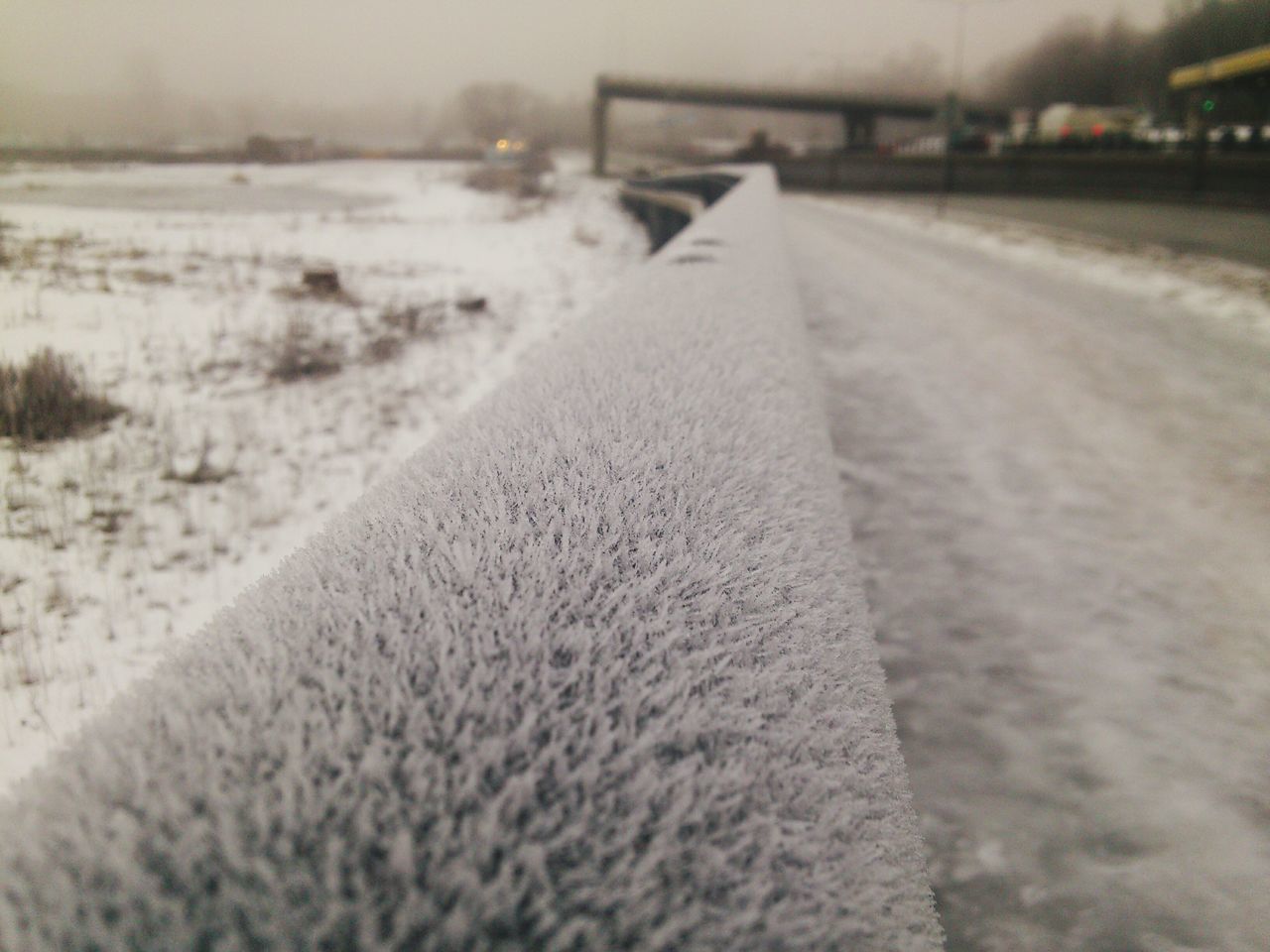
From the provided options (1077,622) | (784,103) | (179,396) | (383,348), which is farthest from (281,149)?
(784,103)

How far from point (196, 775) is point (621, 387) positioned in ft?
3.66

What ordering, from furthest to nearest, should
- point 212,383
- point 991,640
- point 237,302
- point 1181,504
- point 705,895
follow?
point 237,302 → point 212,383 → point 1181,504 → point 991,640 → point 705,895

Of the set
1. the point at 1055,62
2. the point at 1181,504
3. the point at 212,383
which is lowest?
the point at 1181,504

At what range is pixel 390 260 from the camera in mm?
14266

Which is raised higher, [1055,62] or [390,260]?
[1055,62]

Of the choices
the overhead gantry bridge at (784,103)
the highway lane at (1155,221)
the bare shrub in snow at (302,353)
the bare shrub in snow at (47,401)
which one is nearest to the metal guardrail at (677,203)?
the bare shrub in snow at (302,353)

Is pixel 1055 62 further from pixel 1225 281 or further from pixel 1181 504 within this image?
pixel 1181 504

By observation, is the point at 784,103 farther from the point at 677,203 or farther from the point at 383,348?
the point at 383,348

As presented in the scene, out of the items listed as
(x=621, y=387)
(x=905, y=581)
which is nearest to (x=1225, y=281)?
(x=905, y=581)

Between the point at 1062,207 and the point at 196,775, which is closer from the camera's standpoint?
the point at 196,775

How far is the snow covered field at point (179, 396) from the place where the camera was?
10.6 feet

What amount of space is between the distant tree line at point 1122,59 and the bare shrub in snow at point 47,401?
7905 centimetres

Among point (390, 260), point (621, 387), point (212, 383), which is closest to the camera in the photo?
point (621, 387)

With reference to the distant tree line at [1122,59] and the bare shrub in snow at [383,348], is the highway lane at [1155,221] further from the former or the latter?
the distant tree line at [1122,59]
